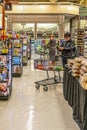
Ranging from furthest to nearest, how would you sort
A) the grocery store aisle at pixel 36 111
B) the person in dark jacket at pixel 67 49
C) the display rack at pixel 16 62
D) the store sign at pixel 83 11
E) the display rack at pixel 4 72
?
the store sign at pixel 83 11 → the display rack at pixel 16 62 → the person in dark jacket at pixel 67 49 → the display rack at pixel 4 72 → the grocery store aisle at pixel 36 111

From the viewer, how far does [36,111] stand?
22.0 ft

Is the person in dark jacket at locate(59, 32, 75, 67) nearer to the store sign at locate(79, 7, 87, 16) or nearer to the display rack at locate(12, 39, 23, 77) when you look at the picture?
the display rack at locate(12, 39, 23, 77)

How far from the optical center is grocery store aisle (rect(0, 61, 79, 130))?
5637mm

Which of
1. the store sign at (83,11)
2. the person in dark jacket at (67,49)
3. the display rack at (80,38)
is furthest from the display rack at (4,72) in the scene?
the store sign at (83,11)

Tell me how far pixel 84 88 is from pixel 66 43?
571 centimetres

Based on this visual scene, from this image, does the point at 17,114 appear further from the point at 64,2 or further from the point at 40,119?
the point at 64,2

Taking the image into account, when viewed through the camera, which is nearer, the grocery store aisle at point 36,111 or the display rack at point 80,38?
the grocery store aisle at point 36,111

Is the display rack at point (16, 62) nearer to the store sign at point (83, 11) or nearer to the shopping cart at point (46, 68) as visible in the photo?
the shopping cart at point (46, 68)

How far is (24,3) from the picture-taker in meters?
23.0

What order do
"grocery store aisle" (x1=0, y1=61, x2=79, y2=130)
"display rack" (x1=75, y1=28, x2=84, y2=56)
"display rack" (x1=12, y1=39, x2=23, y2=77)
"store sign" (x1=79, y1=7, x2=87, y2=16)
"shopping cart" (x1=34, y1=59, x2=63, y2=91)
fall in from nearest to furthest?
1. "grocery store aisle" (x1=0, y1=61, x2=79, y2=130)
2. "shopping cart" (x1=34, y1=59, x2=63, y2=91)
3. "display rack" (x1=12, y1=39, x2=23, y2=77)
4. "display rack" (x1=75, y1=28, x2=84, y2=56)
5. "store sign" (x1=79, y1=7, x2=87, y2=16)

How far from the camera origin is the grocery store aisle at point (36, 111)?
5.64 meters

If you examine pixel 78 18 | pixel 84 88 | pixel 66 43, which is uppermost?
pixel 78 18

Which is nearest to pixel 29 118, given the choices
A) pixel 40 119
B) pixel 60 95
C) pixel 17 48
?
pixel 40 119

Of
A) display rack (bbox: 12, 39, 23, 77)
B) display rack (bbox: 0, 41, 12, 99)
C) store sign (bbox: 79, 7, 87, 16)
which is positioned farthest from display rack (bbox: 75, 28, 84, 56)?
display rack (bbox: 0, 41, 12, 99)
